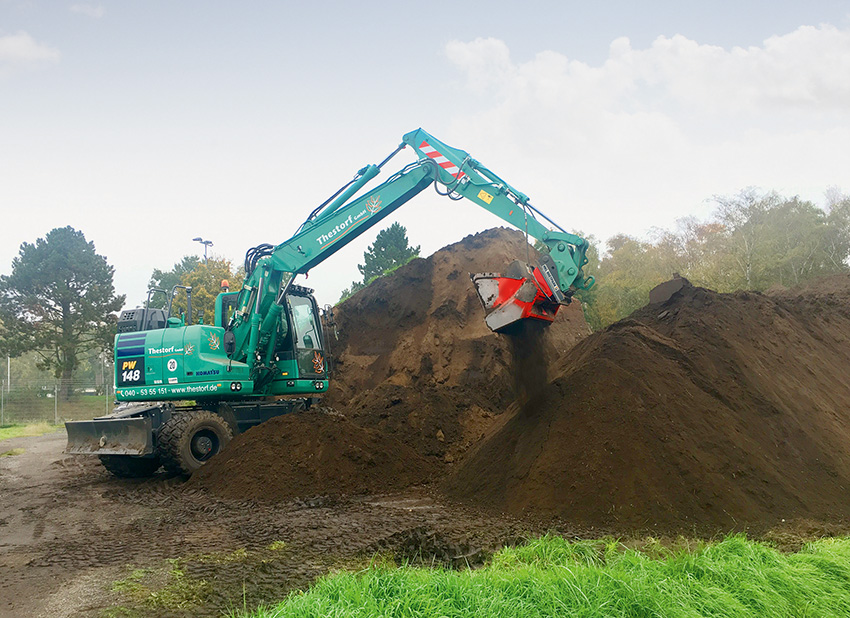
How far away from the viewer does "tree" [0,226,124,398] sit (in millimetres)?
34188

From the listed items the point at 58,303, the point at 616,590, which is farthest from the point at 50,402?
the point at 616,590

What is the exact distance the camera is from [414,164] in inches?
369

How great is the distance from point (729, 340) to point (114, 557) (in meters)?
8.19

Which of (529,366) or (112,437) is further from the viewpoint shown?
(112,437)

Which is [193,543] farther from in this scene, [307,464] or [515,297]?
[515,297]

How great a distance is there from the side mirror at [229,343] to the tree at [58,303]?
2882 centimetres

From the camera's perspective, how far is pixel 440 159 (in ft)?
29.9

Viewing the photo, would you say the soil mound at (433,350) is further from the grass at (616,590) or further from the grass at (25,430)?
the grass at (25,430)

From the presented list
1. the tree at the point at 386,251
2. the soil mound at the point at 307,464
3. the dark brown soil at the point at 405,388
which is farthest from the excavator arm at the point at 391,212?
the tree at the point at 386,251

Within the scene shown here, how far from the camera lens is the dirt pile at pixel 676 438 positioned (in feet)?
20.9

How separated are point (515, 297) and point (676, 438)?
2.38m

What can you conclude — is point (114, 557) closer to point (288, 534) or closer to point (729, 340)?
point (288, 534)

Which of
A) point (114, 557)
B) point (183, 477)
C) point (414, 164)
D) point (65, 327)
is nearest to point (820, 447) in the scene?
point (414, 164)

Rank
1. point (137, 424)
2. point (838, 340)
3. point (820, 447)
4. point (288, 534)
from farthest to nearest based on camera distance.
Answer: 1. point (838, 340)
2. point (137, 424)
3. point (820, 447)
4. point (288, 534)
